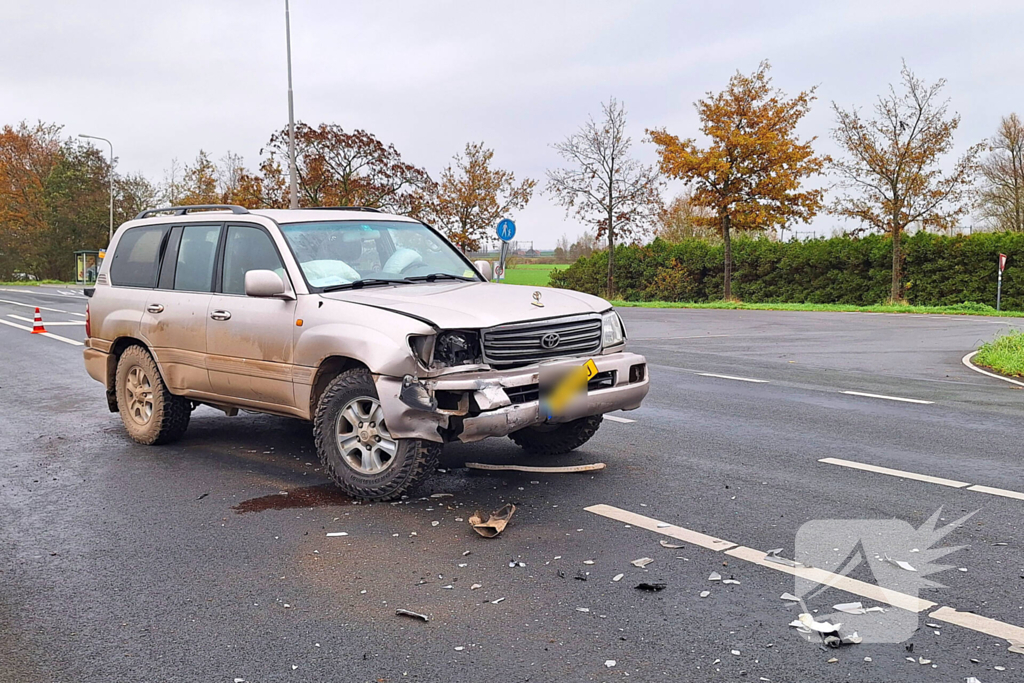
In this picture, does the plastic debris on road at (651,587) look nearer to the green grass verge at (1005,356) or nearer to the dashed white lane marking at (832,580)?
the dashed white lane marking at (832,580)

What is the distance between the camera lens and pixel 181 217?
290 inches

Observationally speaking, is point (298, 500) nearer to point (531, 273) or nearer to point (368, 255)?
point (368, 255)

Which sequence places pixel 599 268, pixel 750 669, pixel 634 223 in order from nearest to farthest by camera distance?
pixel 750 669, pixel 634 223, pixel 599 268

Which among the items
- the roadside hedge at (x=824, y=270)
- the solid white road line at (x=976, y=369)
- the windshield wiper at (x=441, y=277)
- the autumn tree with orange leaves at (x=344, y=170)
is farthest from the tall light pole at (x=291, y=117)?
the windshield wiper at (x=441, y=277)

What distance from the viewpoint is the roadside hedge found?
33.0 metres

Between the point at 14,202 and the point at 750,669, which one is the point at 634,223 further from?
the point at 14,202

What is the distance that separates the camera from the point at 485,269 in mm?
7320

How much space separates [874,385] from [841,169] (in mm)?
24406

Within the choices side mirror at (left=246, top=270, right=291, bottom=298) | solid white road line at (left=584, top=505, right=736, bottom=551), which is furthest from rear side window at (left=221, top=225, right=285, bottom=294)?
solid white road line at (left=584, top=505, right=736, bottom=551)

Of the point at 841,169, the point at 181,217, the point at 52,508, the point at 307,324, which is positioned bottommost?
the point at 52,508

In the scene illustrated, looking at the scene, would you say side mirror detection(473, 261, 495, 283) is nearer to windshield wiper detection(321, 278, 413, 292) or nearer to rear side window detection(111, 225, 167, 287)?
windshield wiper detection(321, 278, 413, 292)

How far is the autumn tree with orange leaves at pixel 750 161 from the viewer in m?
34.4

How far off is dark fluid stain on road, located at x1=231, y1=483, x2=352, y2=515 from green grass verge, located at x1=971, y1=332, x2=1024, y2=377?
409 inches

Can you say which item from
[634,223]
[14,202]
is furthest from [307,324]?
[14,202]
